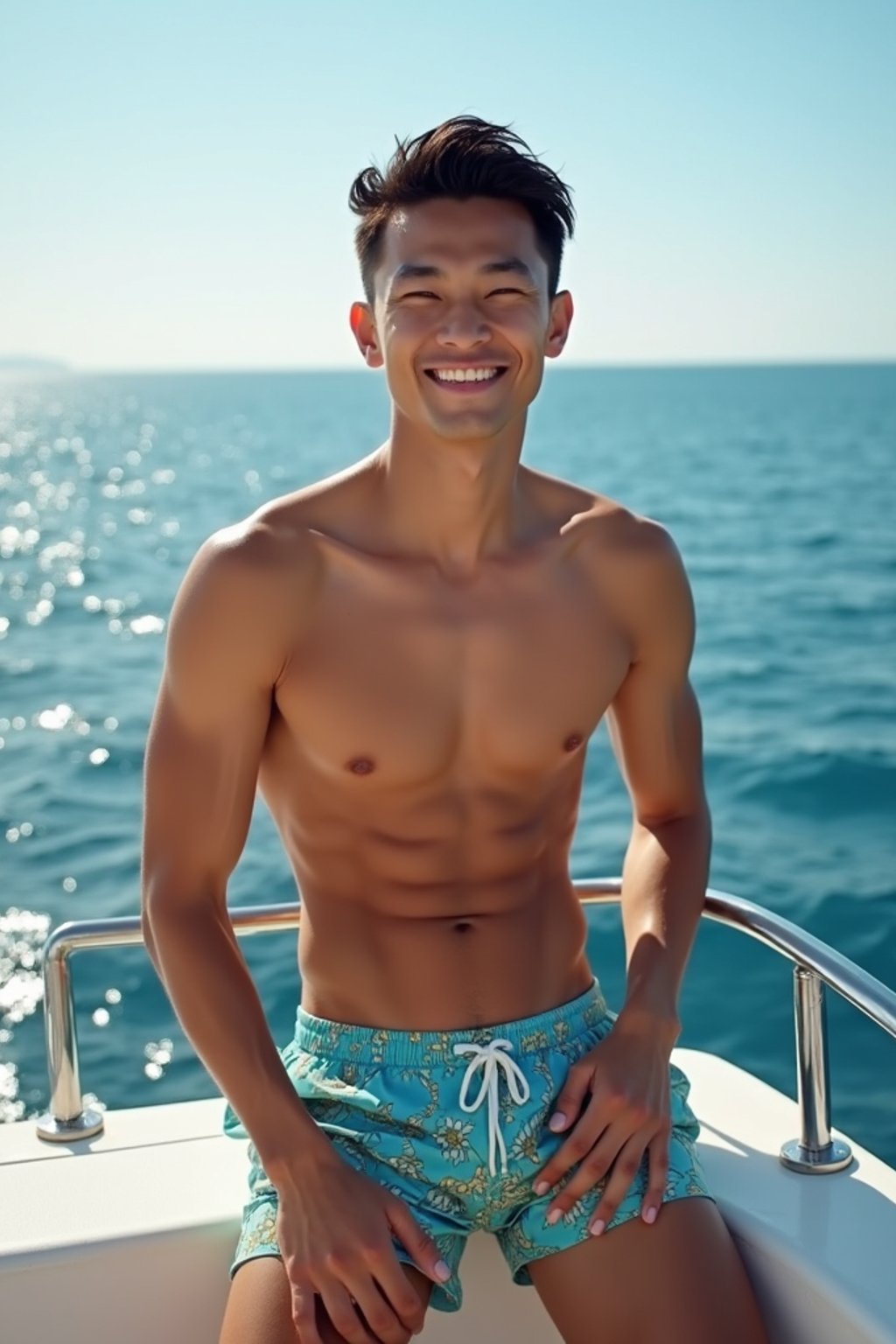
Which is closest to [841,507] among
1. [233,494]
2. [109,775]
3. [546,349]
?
[233,494]

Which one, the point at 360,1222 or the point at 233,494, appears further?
the point at 233,494

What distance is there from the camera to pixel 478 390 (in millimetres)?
2232

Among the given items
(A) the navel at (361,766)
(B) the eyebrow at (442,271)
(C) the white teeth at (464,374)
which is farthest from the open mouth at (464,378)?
(A) the navel at (361,766)

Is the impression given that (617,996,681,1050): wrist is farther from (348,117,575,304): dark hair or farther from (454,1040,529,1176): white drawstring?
(348,117,575,304): dark hair

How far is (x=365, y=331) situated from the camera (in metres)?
2.40

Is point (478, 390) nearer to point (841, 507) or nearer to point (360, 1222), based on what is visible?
point (360, 1222)

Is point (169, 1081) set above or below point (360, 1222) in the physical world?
below

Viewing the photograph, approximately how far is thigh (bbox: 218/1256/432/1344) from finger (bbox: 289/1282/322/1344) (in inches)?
0.6

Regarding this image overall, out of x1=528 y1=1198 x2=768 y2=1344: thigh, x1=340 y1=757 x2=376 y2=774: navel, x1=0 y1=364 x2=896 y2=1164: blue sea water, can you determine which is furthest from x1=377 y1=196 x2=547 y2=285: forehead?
Answer: x1=0 y1=364 x2=896 y2=1164: blue sea water

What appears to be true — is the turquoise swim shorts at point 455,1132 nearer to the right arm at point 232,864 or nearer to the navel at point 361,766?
the right arm at point 232,864

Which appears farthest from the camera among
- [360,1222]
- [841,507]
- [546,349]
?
[841,507]

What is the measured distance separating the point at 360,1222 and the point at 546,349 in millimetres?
1219

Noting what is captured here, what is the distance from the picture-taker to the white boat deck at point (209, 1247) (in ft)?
6.74

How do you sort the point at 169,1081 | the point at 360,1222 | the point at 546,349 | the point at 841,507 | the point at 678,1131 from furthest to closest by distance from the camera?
the point at 841,507
the point at 169,1081
the point at 546,349
the point at 678,1131
the point at 360,1222
